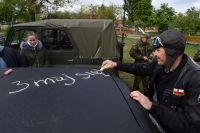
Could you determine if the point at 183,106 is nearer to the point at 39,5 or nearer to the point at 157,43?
the point at 157,43

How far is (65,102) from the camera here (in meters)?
2.60

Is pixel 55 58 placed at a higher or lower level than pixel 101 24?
lower

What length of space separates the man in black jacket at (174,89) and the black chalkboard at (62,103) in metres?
0.21

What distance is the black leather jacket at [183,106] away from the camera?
249cm

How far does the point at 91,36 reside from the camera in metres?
9.29

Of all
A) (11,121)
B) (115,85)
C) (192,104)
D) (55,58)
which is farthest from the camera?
(55,58)

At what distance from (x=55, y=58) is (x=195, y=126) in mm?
6011

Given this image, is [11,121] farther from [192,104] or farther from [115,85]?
[192,104]

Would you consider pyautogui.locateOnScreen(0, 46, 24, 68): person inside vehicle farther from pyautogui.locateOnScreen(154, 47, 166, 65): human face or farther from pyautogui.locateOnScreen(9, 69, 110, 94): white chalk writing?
pyautogui.locateOnScreen(154, 47, 166, 65): human face

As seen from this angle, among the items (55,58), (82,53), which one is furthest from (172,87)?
(82,53)

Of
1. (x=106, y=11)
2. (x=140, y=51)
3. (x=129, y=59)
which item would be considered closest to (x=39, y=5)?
(x=129, y=59)

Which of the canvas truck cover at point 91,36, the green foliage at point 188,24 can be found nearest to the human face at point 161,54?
the canvas truck cover at point 91,36

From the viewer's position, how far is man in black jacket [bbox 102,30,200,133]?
251cm

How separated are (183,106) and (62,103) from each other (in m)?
0.78
